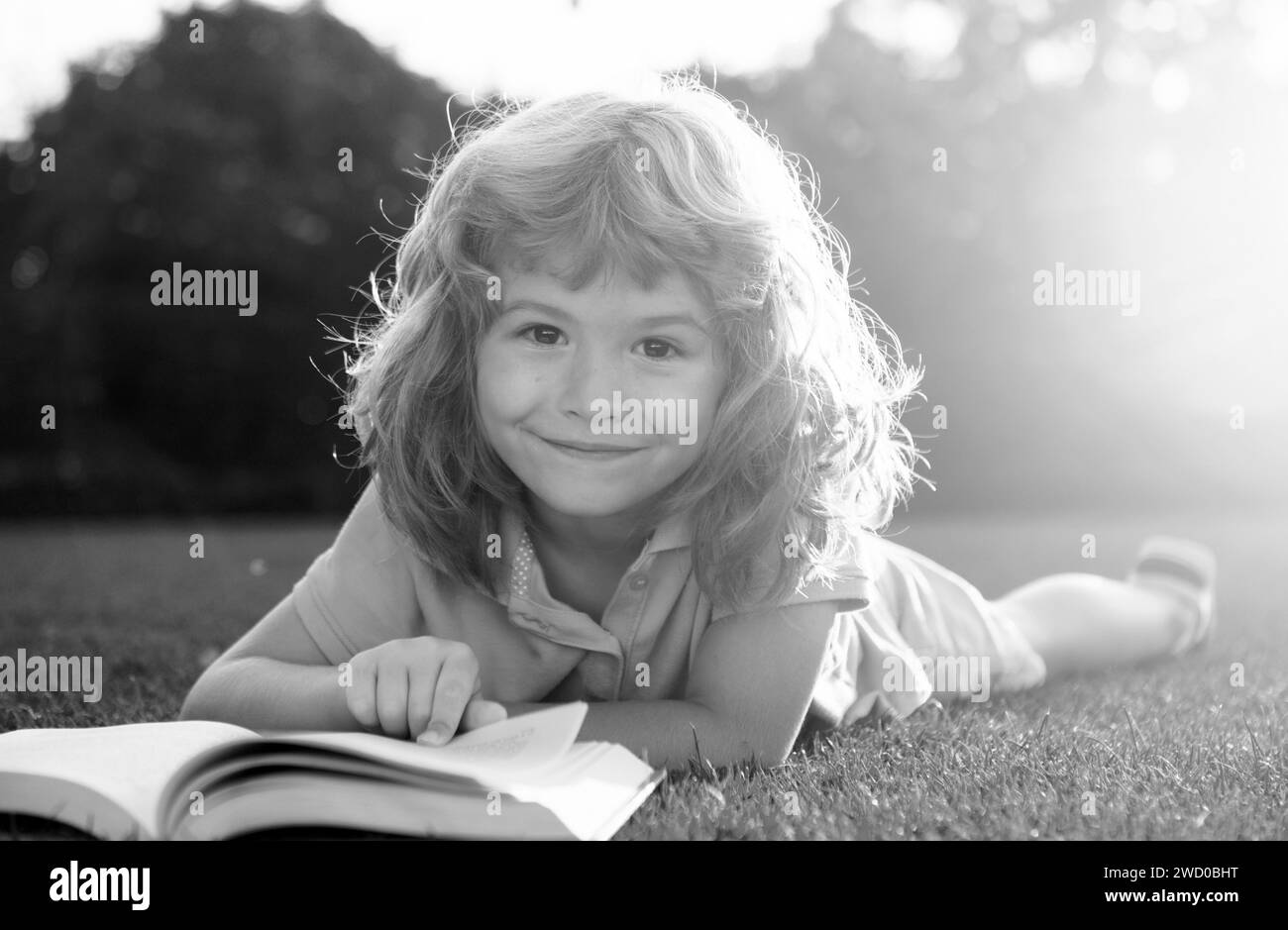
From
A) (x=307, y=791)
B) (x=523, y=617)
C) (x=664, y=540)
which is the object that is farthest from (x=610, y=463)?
(x=307, y=791)

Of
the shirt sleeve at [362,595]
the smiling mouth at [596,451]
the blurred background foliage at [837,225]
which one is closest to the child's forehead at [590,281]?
the smiling mouth at [596,451]

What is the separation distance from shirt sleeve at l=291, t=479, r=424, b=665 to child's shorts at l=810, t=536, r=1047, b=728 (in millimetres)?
590

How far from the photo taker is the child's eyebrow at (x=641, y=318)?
1.54 meters

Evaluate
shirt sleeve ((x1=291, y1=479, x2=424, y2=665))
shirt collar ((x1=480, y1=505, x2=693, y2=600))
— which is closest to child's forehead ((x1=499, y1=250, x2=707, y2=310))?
shirt collar ((x1=480, y1=505, x2=693, y2=600))

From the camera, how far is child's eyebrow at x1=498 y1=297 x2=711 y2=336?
1538 mm

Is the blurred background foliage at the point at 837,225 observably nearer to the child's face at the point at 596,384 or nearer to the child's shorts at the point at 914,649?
the child's shorts at the point at 914,649

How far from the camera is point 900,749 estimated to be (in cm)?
161

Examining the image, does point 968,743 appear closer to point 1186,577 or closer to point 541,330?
point 541,330

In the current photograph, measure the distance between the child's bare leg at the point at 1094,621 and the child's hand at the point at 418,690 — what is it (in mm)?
1360

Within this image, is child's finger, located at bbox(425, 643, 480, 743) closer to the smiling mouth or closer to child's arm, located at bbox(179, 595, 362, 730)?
child's arm, located at bbox(179, 595, 362, 730)

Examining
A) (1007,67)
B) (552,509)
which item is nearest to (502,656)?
(552,509)

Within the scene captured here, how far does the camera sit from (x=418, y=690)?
138 cm
